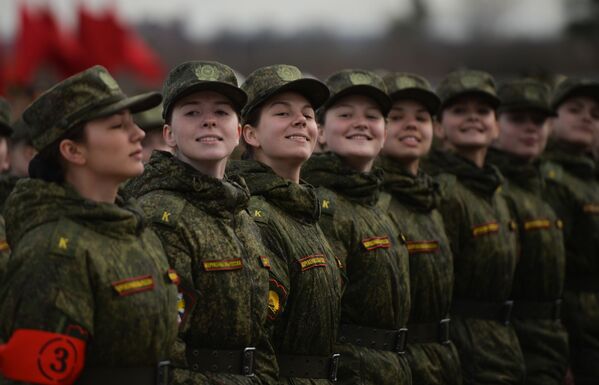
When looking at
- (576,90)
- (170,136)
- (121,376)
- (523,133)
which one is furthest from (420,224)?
(121,376)

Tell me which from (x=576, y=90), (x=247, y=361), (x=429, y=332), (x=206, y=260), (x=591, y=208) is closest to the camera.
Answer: (x=206, y=260)

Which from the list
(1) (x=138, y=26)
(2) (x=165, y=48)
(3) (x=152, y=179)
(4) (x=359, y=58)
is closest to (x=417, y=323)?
(3) (x=152, y=179)

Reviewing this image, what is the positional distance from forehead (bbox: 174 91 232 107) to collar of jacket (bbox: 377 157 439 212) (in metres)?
2.52

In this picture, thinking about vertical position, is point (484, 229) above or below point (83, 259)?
above

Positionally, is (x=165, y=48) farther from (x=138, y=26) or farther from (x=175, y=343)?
(x=175, y=343)

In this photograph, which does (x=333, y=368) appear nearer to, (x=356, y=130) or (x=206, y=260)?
(x=206, y=260)

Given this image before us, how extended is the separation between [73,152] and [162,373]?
108 centimetres

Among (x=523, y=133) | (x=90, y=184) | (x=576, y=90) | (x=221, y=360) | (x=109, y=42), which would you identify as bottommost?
(x=221, y=360)

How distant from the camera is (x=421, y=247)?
913cm

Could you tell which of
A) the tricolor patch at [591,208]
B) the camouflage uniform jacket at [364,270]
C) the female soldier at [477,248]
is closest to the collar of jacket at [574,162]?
the tricolor patch at [591,208]

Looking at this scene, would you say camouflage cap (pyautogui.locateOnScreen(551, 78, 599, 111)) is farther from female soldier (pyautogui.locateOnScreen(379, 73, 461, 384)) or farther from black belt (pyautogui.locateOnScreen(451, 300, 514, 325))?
female soldier (pyautogui.locateOnScreen(379, 73, 461, 384))

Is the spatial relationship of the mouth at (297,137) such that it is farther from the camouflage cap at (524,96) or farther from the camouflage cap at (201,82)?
the camouflage cap at (524,96)

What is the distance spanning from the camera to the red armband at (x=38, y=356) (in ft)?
18.4

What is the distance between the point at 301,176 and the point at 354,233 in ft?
2.12
